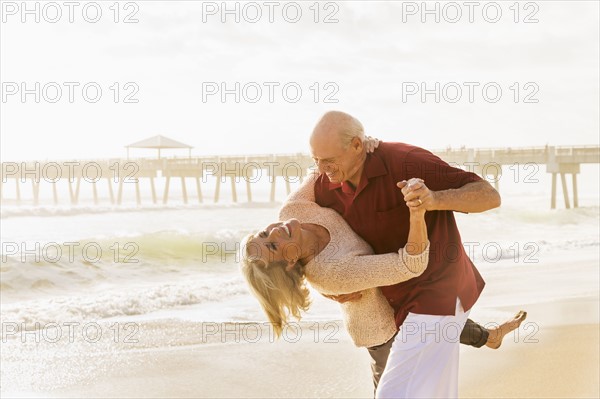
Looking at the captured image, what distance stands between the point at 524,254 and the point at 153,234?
1001cm

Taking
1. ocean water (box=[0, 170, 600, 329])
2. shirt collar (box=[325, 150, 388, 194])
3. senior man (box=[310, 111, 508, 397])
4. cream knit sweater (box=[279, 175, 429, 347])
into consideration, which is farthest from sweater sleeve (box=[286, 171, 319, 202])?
ocean water (box=[0, 170, 600, 329])

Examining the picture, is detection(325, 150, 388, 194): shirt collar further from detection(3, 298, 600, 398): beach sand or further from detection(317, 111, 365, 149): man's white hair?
detection(3, 298, 600, 398): beach sand

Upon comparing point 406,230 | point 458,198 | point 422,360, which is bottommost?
point 422,360

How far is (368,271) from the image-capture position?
2.75 m

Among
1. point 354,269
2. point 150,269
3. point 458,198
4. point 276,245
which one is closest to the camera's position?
point 458,198

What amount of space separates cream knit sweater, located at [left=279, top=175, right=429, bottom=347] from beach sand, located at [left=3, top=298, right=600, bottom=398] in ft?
6.88

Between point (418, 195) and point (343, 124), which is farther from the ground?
point (343, 124)

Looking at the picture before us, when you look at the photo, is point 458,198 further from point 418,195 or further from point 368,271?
point 368,271

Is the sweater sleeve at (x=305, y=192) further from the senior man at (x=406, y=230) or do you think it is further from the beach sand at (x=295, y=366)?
the beach sand at (x=295, y=366)

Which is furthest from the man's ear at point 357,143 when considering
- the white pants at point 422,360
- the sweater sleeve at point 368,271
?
the white pants at point 422,360

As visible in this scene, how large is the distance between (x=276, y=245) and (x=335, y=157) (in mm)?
421

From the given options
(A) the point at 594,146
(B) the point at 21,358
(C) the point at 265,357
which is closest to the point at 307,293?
(C) the point at 265,357

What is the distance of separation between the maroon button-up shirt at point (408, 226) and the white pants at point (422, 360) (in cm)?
6

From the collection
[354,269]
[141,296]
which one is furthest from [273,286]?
[141,296]
